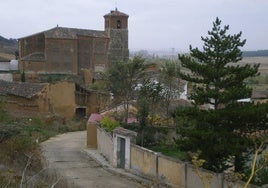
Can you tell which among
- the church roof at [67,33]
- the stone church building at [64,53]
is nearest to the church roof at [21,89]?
the stone church building at [64,53]

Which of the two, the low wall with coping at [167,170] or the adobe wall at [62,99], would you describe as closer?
the low wall with coping at [167,170]

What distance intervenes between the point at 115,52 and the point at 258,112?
2041 inches

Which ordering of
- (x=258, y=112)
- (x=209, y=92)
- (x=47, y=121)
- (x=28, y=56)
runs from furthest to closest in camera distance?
1. (x=28, y=56)
2. (x=47, y=121)
3. (x=209, y=92)
4. (x=258, y=112)

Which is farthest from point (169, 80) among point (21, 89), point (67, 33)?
point (67, 33)

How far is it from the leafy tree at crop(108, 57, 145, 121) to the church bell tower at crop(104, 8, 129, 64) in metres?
26.9

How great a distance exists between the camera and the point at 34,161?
64.6 ft

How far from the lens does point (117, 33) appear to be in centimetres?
6881

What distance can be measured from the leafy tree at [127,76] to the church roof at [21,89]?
21.2 ft

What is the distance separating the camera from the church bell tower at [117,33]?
68.2 metres

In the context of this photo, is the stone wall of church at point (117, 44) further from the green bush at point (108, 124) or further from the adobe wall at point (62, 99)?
the green bush at point (108, 124)

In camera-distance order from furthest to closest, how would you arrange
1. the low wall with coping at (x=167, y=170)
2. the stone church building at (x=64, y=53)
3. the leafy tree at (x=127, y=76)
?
the stone church building at (x=64, y=53), the leafy tree at (x=127, y=76), the low wall with coping at (x=167, y=170)

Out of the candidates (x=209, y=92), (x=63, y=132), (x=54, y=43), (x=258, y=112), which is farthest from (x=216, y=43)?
(x=54, y=43)

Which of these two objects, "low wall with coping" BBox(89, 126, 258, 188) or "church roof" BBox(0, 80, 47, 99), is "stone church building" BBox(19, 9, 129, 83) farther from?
"low wall with coping" BBox(89, 126, 258, 188)

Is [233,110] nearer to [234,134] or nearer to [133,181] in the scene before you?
[234,134]
